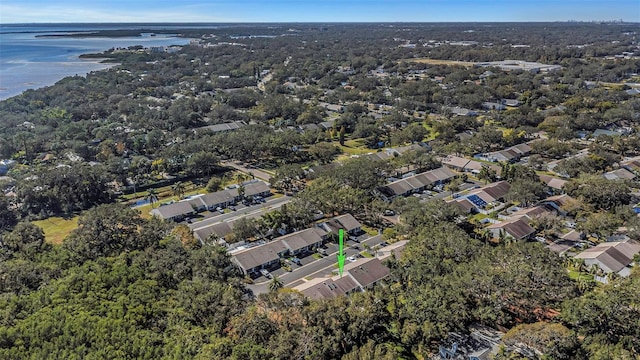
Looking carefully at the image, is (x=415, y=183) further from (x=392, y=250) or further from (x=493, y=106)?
(x=493, y=106)

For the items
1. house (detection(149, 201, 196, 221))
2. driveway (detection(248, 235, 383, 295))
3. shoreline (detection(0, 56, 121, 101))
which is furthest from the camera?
shoreline (detection(0, 56, 121, 101))

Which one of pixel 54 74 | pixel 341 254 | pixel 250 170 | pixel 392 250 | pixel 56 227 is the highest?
pixel 54 74

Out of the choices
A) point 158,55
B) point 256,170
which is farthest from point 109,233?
point 158,55

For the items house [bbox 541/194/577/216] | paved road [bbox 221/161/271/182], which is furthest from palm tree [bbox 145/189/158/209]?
house [bbox 541/194/577/216]

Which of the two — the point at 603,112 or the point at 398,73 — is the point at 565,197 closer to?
the point at 603,112

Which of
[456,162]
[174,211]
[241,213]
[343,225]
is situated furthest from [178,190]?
[456,162]

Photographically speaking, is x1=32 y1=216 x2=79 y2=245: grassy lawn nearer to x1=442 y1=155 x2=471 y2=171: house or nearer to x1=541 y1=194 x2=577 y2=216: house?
x1=442 y1=155 x2=471 y2=171: house

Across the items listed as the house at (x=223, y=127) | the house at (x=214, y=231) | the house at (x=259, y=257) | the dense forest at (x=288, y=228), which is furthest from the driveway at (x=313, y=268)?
the house at (x=223, y=127)

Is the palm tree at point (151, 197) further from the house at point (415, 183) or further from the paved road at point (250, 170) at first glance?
the house at point (415, 183)
